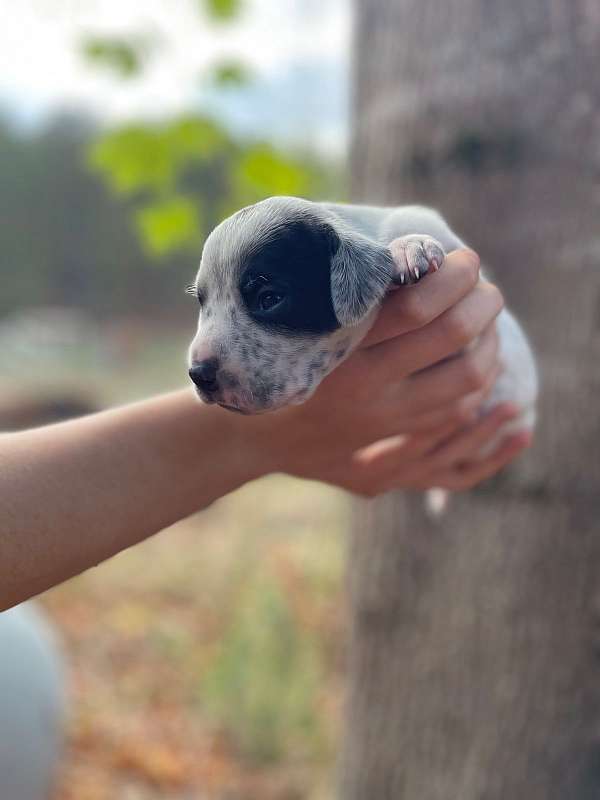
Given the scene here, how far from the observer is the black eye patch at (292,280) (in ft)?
2.95

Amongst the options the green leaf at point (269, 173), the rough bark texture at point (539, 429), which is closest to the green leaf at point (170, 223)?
the green leaf at point (269, 173)

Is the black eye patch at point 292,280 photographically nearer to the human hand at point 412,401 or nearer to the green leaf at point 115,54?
the human hand at point 412,401

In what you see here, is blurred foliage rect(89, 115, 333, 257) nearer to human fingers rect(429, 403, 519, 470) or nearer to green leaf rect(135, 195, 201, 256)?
green leaf rect(135, 195, 201, 256)

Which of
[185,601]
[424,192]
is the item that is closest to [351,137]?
[424,192]

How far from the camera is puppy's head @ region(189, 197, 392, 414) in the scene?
90 cm

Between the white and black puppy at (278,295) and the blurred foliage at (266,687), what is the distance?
8.31ft

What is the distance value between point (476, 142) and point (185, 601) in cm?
331

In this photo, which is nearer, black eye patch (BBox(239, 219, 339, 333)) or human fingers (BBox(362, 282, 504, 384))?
black eye patch (BBox(239, 219, 339, 333))

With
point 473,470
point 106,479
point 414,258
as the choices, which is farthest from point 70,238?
point 414,258

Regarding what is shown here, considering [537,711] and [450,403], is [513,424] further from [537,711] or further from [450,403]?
[537,711]

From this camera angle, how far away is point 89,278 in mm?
8102

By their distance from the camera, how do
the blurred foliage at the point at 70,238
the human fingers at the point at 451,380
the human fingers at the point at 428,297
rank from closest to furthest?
the human fingers at the point at 428,297, the human fingers at the point at 451,380, the blurred foliage at the point at 70,238

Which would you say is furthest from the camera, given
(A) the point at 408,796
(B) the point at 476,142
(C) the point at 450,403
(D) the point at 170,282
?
(D) the point at 170,282

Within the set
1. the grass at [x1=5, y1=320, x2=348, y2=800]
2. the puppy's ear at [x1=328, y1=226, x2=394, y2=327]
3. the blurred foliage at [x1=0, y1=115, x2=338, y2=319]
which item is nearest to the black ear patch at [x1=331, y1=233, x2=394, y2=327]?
the puppy's ear at [x1=328, y1=226, x2=394, y2=327]
